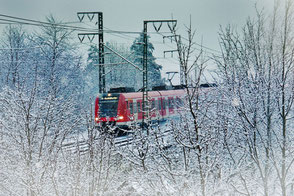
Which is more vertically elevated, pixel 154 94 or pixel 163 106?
pixel 154 94

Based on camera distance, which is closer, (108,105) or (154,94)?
(108,105)

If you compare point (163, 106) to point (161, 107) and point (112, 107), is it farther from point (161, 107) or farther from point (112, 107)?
point (112, 107)

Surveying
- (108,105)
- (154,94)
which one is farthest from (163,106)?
(108,105)

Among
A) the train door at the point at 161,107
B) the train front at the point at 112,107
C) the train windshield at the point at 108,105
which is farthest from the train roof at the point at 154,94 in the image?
the train windshield at the point at 108,105

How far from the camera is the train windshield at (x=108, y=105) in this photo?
1559 cm

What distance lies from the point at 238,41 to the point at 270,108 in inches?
63.3

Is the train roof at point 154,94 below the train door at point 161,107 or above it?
above

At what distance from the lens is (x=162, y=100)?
18.8 meters

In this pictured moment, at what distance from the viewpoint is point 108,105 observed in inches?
617

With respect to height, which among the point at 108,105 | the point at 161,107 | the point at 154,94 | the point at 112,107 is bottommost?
the point at 161,107

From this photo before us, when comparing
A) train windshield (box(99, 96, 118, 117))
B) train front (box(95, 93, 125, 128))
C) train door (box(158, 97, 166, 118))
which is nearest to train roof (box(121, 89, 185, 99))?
train door (box(158, 97, 166, 118))

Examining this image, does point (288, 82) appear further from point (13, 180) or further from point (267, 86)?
point (13, 180)

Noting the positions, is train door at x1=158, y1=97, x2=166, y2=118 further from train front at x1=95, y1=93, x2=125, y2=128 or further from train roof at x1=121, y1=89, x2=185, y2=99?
train front at x1=95, y1=93, x2=125, y2=128

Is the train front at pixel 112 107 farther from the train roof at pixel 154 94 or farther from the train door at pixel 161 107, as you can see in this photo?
the train door at pixel 161 107
